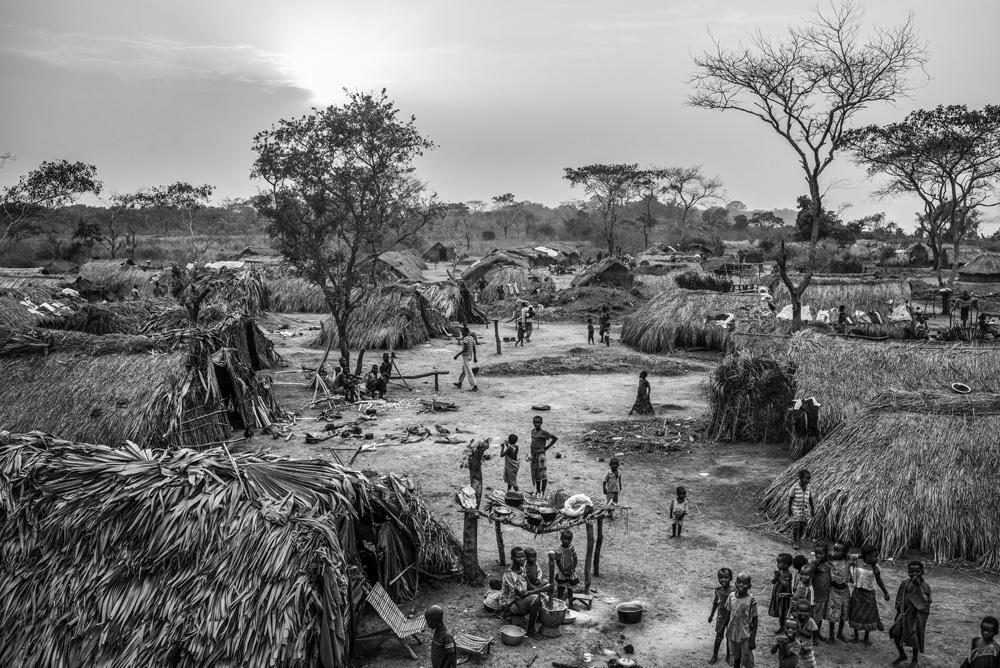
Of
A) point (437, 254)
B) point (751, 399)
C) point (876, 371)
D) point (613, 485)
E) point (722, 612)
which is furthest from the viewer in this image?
point (437, 254)

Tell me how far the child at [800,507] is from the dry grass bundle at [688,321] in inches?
533

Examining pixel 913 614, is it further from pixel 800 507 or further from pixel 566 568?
pixel 566 568

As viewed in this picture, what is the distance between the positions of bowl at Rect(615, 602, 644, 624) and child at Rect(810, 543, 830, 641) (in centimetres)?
175

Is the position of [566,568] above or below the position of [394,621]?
above

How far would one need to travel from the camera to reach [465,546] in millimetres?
8898

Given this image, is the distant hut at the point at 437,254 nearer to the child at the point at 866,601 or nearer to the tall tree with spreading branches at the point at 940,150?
the tall tree with spreading branches at the point at 940,150

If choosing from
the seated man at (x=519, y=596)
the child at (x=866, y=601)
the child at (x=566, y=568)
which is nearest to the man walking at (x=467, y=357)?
the child at (x=566, y=568)

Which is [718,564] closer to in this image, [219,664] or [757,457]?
[757,457]

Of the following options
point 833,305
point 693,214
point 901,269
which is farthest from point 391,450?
point 693,214

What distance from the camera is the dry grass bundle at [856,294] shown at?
Answer: 2670 cm

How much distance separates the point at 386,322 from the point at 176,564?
18.0 m

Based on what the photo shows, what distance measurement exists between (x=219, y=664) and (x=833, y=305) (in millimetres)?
24655

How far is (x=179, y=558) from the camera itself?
22.9 feet

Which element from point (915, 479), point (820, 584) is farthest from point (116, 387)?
point (915, 479)
